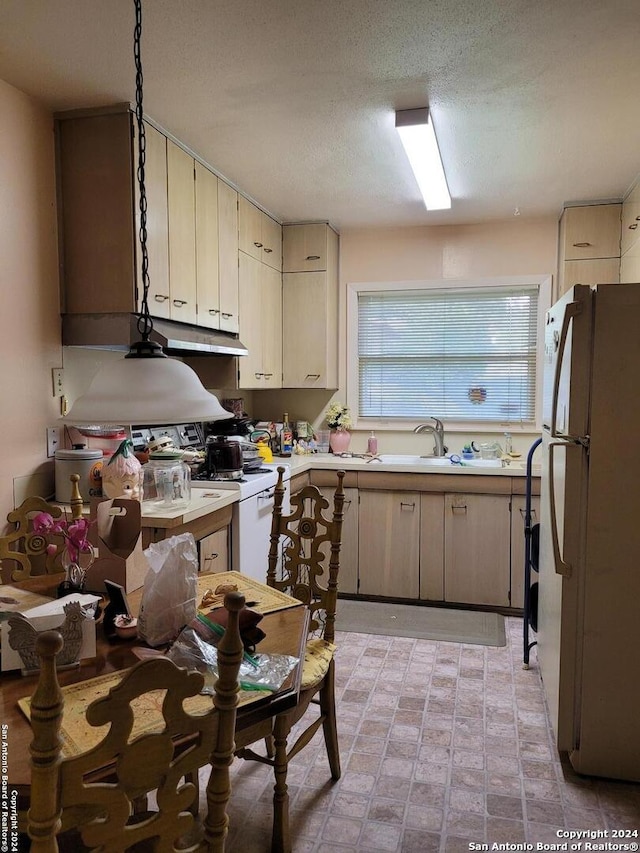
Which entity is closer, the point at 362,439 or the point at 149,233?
the point at 149,233

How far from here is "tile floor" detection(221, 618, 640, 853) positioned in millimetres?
1937

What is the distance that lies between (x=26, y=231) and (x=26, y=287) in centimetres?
22

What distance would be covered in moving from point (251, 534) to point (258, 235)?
6.40ft

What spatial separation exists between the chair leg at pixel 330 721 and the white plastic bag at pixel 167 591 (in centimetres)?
81

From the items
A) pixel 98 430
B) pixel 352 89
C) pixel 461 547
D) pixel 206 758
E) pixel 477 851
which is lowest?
pixel 477 851

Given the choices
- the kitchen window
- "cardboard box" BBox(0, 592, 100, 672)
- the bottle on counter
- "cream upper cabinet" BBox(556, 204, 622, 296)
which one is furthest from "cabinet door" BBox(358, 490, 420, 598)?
"cardboard box" BBox(0, 592, 100, 672)

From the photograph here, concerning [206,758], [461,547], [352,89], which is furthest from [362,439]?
[206,758]

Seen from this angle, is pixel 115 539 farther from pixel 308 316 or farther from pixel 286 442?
pixel 308 316

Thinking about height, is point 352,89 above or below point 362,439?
above

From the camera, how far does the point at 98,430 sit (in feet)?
8.99

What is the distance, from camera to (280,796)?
5.83 ft

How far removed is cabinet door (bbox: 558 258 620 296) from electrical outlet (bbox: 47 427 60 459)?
10.4 feet

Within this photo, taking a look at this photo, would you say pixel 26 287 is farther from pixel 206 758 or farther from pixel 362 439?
pixel 362 439

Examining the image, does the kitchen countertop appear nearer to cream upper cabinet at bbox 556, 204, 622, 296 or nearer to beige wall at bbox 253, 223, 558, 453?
beige wall at bbox 253, 223, 558, 453
